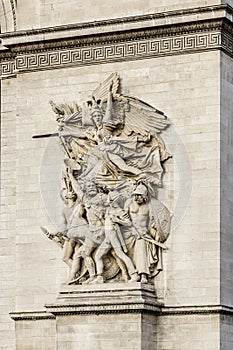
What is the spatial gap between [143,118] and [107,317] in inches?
129

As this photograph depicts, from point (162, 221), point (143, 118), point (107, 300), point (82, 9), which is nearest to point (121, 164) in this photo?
point (143, 118)

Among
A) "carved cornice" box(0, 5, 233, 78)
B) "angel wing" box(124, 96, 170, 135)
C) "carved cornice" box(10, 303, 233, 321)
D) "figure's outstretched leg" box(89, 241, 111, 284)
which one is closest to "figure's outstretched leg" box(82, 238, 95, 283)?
"figure's outstretched leg" box(89, 241, 111, 284)

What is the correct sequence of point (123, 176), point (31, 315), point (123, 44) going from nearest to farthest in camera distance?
point (123, 176) < point (123, 44) < point (31, 315)

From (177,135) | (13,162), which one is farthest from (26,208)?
(177,135)

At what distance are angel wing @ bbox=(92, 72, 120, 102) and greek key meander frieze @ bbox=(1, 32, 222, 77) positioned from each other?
1.07ft

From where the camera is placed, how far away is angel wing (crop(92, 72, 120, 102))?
2416 centimetres

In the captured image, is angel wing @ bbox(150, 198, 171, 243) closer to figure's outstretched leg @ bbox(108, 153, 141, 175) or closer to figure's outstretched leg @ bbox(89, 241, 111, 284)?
figure's outstretched leg @ bbox(108, 153, 141, 175)

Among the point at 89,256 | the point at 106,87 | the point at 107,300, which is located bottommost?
the point at 107,300

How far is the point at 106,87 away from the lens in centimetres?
2420

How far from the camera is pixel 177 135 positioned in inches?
931

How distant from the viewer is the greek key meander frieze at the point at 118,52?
933 inches

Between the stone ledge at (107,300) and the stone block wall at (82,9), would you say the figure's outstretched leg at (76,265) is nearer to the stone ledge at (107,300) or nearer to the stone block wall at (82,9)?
the stone ledge at (107,300)

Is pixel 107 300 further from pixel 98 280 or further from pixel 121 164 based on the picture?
pixel 121 164

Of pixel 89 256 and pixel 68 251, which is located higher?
pixel 68 251
